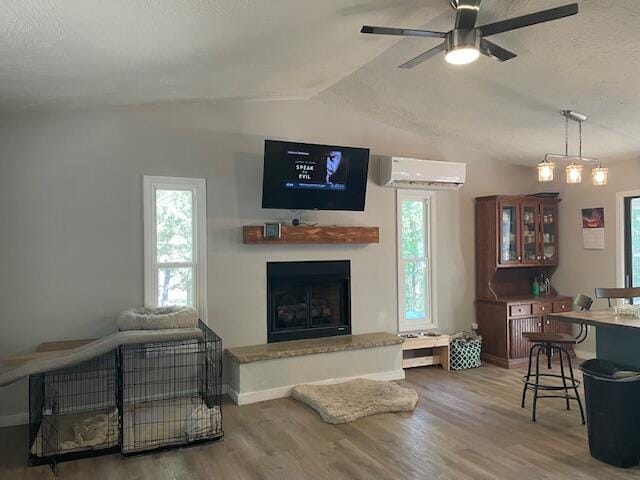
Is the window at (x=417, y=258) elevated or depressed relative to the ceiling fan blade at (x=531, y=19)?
depressed

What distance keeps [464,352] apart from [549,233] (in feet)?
6.80

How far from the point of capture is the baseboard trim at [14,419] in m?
3.92

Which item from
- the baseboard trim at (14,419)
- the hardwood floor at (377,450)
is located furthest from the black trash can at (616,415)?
the baseboard trim at (14,419)

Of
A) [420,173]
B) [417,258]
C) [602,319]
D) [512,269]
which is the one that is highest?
[420,173]

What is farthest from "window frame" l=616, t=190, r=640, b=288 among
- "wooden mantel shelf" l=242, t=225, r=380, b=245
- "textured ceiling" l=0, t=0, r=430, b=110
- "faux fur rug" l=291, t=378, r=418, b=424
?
"textured ceiling" l=0, t=0, r=430, b=110

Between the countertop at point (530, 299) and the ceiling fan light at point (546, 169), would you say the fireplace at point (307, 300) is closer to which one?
the countertop at point (530, 299)

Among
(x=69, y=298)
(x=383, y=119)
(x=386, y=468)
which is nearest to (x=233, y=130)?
(x=383, y=119)

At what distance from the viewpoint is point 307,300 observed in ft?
17.1

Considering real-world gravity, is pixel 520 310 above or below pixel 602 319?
below

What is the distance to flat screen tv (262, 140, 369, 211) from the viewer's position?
4742mm

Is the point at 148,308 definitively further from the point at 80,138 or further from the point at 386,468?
the point at 386,468

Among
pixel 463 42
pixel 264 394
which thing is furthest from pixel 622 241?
pixel 264 394

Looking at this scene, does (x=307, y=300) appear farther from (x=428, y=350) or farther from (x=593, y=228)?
(x=593, y=228)

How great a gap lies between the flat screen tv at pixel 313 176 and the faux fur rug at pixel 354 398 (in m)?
1.79
